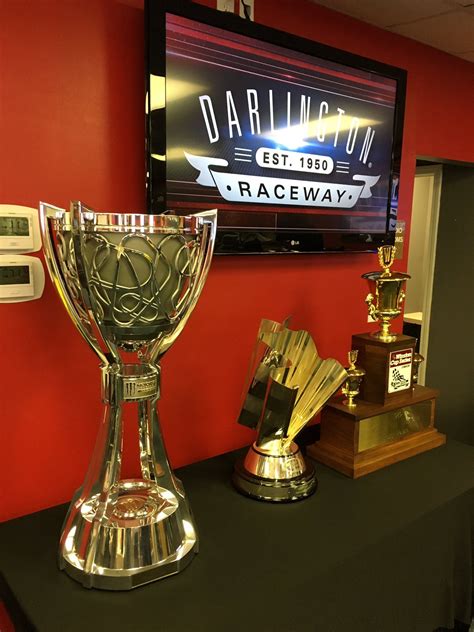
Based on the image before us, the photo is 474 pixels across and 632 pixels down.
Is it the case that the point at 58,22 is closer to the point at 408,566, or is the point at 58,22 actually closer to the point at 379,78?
the point at 379,78

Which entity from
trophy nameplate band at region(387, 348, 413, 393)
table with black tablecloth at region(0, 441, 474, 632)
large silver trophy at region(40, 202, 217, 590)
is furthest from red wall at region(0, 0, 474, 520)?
trophy nameplate band at region(387, 348, 413, 393)

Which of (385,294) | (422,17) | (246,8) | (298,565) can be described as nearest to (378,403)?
(385,294)

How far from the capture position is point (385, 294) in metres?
1.61

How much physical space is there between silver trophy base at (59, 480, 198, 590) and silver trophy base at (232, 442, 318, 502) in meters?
0.28

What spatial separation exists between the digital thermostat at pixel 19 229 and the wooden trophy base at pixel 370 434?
945mm

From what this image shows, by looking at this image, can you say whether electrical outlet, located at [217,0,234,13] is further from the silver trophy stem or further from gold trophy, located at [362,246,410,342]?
the silver trophy stem

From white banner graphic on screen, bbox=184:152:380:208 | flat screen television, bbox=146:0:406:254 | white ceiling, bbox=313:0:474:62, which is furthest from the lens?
white ceiling, bbox=313:0:474:62

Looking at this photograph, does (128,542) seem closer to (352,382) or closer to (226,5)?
(352,382)

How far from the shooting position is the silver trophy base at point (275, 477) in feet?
4.47

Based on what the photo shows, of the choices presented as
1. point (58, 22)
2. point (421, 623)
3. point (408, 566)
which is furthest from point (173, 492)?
point (58, 22)

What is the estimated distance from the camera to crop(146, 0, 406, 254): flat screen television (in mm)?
1328

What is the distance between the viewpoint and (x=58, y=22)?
120cm

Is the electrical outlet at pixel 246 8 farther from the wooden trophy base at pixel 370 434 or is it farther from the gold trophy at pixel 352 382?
the wooden trophy base at pixel 370 434

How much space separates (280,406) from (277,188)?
67cm
